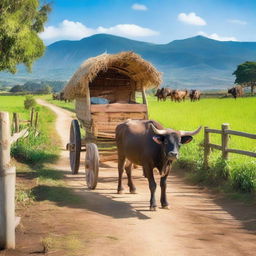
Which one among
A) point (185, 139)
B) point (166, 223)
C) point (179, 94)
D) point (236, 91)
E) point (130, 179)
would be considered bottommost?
point (166, 223)

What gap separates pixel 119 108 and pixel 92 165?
2309 mm

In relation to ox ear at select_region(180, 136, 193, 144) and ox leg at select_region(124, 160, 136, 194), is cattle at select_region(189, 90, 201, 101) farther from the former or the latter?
ox ear at select_region(180, 136, 193, 144)

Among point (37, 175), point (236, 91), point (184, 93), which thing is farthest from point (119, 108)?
point (236, 91)

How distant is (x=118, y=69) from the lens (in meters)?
12.3

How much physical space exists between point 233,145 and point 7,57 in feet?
49.4

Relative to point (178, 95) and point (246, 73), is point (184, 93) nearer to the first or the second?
point (178, 95)

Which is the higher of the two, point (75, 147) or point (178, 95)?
point (178, 95)

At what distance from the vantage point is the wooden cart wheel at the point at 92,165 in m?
9.14

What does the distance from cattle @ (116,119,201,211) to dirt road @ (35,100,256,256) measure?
0.52m

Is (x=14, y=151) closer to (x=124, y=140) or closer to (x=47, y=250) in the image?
(x=124, y=140)

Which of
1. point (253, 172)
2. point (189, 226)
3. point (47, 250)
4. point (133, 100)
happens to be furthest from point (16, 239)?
point (133, 100)

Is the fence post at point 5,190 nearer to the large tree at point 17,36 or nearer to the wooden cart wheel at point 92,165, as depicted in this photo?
the wooden cart wheel at point 92,165

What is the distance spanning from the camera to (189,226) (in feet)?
22.6

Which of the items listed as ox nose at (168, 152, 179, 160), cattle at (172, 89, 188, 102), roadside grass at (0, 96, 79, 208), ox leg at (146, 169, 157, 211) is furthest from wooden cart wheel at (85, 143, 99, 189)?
cattle at (172, 89, 188, 102)
